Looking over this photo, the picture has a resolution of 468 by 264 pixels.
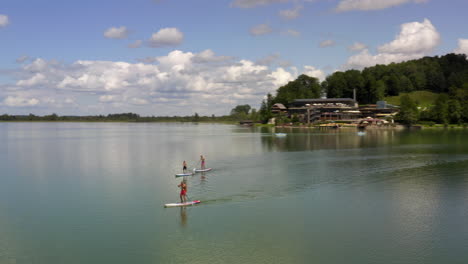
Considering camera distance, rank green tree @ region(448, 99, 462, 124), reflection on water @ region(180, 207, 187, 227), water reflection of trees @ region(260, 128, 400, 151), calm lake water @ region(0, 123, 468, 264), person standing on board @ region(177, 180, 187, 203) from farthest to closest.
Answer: green tree @ region(448, 99, 462, 124)
water reflection of trees @ region(260, 128, 400, 151)
person standing on board @ region(177, 180, 187, 203)
reflection on water @ region(180, 207, 187, 227)
calm lake water @ region(0, 123, 468, 264)

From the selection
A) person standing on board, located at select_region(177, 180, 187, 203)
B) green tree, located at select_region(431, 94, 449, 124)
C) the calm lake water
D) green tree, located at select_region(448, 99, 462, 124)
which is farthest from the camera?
green tree, located at select_region(431, 94, 449, 124)

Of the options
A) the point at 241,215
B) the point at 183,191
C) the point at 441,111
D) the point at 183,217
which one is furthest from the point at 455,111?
the point at 183,217

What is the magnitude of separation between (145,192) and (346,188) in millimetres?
22775

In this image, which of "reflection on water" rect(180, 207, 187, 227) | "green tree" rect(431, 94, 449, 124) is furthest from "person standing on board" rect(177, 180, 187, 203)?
"green tree" rect(431, 94, 449, 124)

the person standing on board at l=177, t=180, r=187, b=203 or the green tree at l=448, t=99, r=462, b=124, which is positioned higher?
the green tree at l=448, t=99, r=462, b=124

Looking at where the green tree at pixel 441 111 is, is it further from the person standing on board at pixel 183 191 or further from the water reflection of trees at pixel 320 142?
the person standing on board at pixel 183 191

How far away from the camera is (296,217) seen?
1257 inches

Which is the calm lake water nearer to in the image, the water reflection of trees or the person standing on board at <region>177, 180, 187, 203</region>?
the person standing on board at <region>177, 180, 187, 203</region>

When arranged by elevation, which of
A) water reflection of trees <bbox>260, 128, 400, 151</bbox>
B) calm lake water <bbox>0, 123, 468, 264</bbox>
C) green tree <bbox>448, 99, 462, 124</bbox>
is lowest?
calm lake water <bbox>0, 123, 468, 264</bbox>

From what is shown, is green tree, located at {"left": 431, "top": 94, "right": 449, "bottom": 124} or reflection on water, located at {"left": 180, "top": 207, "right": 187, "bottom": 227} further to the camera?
green tree, located at {"left": 431, "top": 94, "right": 449, "bottom": 124}

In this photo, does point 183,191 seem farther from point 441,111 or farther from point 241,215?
point 441,111

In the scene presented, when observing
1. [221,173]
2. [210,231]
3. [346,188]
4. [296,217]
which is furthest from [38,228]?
[346,188]

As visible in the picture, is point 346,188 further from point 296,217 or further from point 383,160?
point 383,160

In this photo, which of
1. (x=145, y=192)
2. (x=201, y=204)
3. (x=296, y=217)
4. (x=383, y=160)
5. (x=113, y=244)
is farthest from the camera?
(x=383, y=160)
